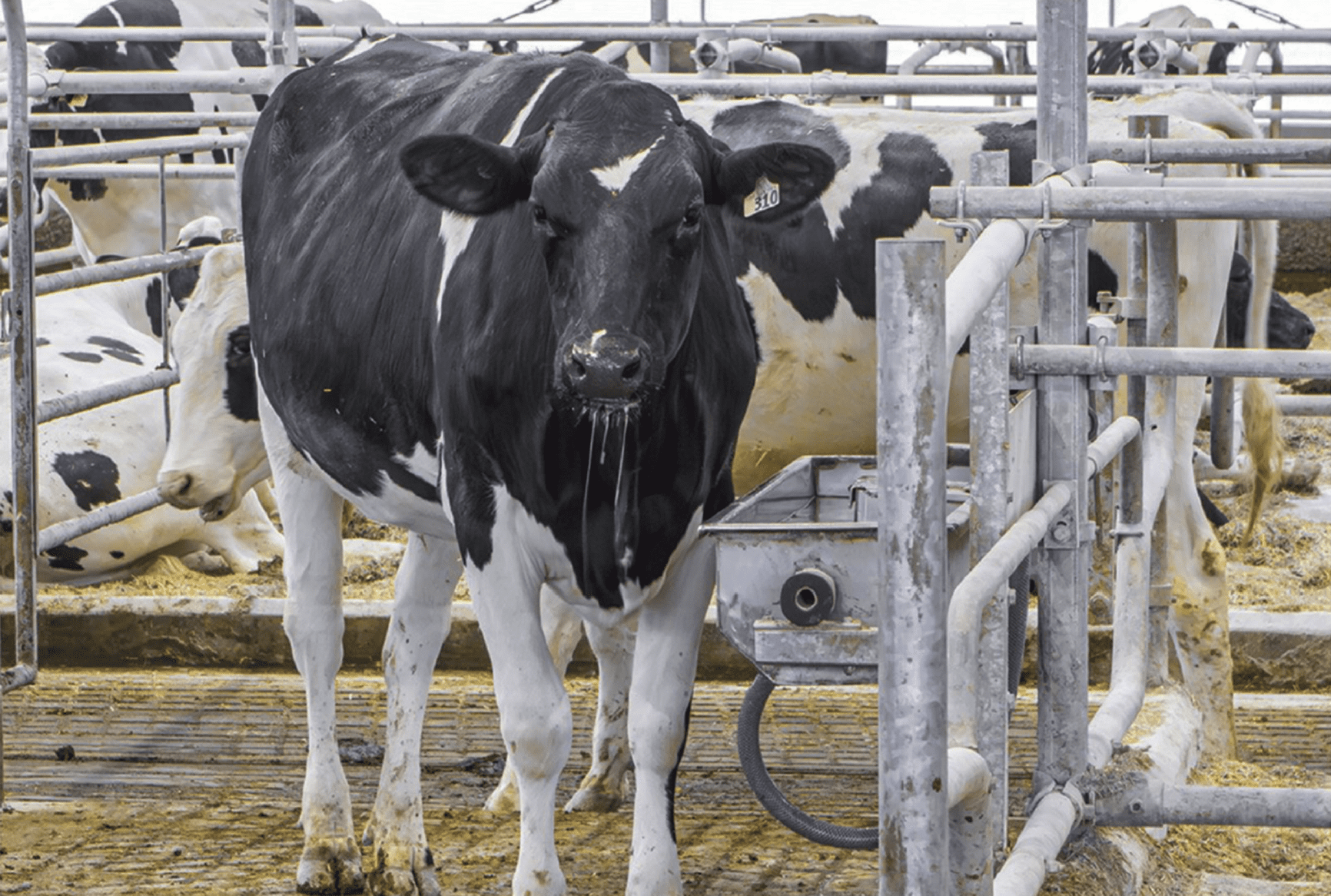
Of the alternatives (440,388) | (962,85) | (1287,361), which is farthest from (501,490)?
(962,85)

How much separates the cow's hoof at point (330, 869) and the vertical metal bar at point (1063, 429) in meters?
1.89

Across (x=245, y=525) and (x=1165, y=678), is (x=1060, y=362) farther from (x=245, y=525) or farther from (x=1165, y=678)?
(x=245, y=525)

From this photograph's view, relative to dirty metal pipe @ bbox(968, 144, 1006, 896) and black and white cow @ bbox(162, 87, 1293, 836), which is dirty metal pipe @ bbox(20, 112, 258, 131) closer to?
black and white cow @ bbox(162, 87, 1293, 836)

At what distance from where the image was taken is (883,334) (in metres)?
2.18

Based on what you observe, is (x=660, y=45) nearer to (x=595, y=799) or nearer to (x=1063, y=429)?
(x=595, y=799)

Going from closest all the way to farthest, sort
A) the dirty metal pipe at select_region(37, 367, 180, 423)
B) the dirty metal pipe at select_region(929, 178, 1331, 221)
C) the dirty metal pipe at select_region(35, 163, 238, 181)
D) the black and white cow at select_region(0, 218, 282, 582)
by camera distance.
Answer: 1. the dirty metal pipe at select_region(929, 178, 1331, 221)
2. the dirty metal pipe at select_region(37, 367, 180, 423)
3. the dirty metal pipe at select_region(35, 163, 238, 181)
4. the black and white cow at select_region(0, 218, 282, 582)

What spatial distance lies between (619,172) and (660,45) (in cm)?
548

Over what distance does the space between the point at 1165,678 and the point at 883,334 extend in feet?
9.62

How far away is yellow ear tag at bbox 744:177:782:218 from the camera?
3.89 meters

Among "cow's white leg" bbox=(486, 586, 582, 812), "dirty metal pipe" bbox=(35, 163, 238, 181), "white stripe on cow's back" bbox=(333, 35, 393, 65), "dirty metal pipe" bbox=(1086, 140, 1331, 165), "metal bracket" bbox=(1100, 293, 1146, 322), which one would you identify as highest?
"white stripe on cow's back" bbox=(333, 35, 393, 65)

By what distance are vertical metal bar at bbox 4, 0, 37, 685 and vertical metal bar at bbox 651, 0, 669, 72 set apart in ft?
10.2

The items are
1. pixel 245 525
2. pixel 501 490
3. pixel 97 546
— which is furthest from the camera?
pixel 245 525

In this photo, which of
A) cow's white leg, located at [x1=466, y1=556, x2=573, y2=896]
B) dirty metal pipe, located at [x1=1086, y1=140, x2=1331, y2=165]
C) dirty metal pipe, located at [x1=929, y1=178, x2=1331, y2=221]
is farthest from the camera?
dirty metal pipe, located at [x1=1086, y1=140, x2=1331, y2=165]

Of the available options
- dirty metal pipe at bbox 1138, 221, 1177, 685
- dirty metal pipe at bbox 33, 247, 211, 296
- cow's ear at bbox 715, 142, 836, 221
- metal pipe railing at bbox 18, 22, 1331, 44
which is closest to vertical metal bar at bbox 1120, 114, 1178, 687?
dirty metal pipe at bbox 1138, 221, 1177, 685
